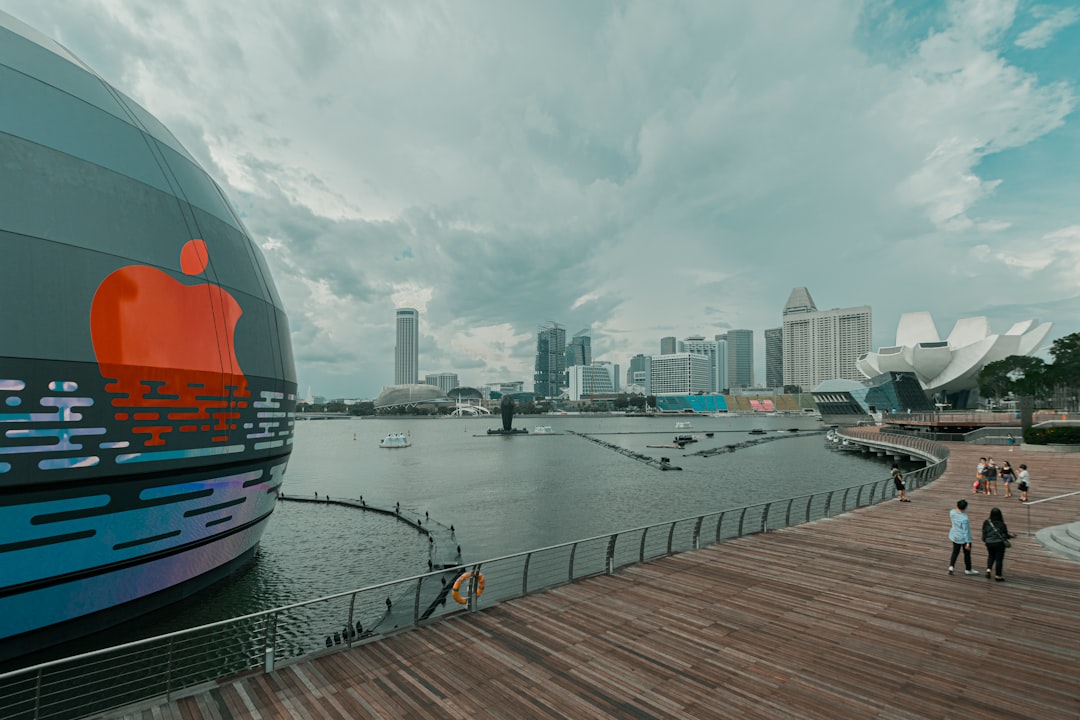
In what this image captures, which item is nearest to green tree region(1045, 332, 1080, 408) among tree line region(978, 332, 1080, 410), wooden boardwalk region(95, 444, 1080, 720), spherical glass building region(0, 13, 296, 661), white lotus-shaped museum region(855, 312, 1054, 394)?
tree line region(978, 332, 1080, 410)

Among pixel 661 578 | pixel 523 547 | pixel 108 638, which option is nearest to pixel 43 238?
pixel 108 638

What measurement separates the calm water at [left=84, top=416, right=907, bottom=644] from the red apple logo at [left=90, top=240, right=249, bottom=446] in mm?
5236

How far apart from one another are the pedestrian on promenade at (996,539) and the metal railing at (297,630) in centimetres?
407

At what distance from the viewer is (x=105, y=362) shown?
10.0 m

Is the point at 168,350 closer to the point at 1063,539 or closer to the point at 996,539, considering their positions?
the point at 996,539

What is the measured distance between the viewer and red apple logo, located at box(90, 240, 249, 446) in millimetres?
10305

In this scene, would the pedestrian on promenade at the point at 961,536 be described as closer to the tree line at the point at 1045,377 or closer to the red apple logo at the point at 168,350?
the red apple logo at the point at 168,350

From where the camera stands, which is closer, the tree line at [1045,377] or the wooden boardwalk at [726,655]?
the wooden boardwalk at [726,655]

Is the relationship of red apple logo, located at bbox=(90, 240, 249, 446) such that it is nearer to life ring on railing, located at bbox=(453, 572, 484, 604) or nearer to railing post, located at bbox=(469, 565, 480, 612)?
life ring on railing, located at bbox=(453, 572, 484, 604)

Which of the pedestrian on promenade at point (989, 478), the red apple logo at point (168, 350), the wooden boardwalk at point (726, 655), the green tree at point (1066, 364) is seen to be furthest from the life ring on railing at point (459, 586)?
the green tree at point (1066, 364)

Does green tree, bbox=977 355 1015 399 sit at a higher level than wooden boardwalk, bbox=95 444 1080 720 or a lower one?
higher

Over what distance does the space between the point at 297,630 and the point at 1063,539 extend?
21743 mm

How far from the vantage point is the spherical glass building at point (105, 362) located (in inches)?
363

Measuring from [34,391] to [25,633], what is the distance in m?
4.58
